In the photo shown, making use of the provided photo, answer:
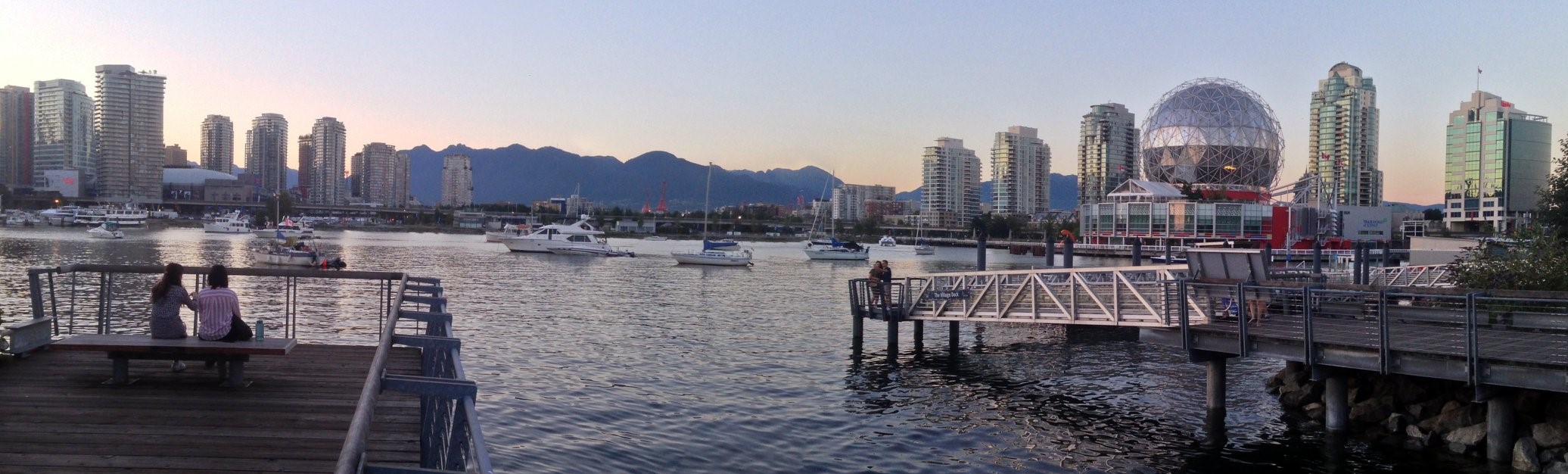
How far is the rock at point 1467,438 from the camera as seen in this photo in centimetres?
1345

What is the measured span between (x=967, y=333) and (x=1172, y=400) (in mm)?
10422

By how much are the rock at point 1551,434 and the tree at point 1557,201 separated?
680 inches

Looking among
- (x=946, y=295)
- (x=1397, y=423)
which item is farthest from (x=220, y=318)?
(x=946, y=295)

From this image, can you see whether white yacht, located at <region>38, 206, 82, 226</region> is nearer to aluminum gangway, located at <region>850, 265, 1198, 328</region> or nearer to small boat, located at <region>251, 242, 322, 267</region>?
small boat, located at <region>251, 242, 322, 267</region>

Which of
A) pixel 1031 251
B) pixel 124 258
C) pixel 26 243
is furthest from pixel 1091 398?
pixel 1031 251

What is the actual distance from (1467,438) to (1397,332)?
2681 millimetres

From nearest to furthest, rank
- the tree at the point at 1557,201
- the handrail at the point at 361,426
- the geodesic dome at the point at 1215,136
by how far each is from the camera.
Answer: the handrail at the point at 361,426 < the tree at the point at 1557,201 < the geodesic dome at the point at 1215,136

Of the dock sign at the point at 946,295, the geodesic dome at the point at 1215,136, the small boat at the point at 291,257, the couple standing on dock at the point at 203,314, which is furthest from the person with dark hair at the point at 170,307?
the geodesic dome at the point at 1215,136

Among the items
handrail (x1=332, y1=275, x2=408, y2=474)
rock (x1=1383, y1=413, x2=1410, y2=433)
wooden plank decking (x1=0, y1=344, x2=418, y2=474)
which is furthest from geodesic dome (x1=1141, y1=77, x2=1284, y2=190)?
handrail (x1=332, y1=275, x2=408, y2=474)

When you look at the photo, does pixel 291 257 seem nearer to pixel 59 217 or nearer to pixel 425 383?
pixel 425 383

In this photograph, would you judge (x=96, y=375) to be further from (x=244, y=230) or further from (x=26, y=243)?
(x=244, y=230)

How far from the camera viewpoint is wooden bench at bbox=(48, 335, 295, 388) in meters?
7.93

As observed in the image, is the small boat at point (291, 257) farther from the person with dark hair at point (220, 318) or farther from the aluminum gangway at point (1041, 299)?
the person with dark hair at point (220, 318)

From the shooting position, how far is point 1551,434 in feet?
41.1
